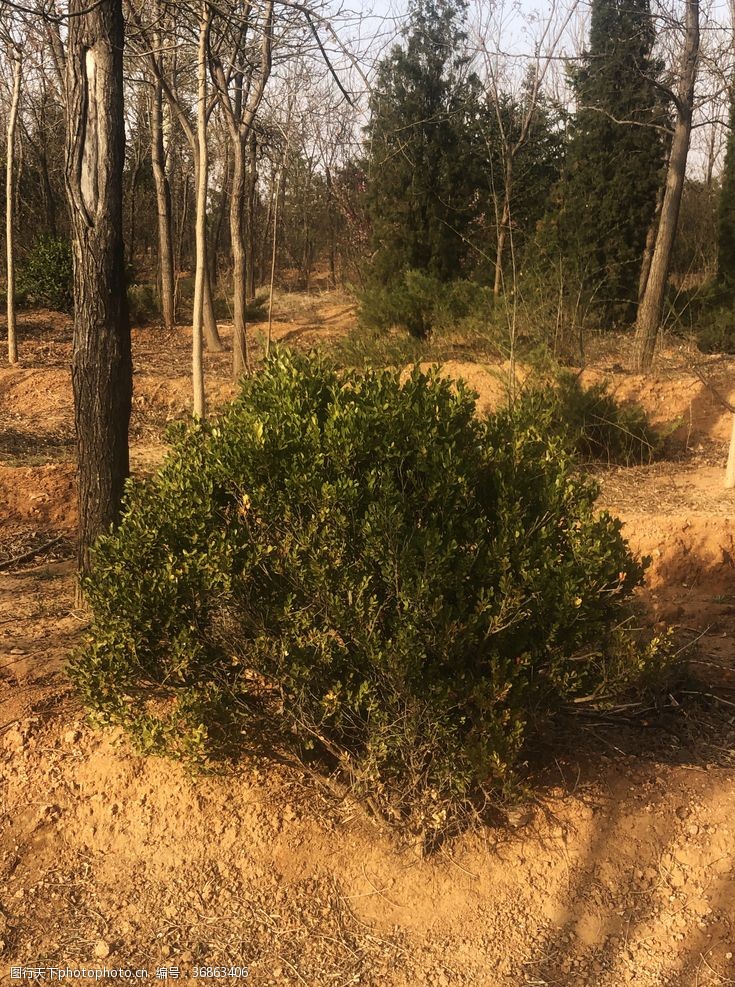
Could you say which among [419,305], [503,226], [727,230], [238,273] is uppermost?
[727,230]

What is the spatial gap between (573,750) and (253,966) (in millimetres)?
1500

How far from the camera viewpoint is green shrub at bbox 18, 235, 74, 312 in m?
14.8

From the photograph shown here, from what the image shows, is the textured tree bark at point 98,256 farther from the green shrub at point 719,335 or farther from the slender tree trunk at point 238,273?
the green shrub at point 719,335

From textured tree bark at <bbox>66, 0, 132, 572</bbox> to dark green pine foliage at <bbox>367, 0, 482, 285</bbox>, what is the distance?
37.0 feet

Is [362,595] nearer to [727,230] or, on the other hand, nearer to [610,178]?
[610,178]

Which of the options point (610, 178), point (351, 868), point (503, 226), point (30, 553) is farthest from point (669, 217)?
point (351, 868)

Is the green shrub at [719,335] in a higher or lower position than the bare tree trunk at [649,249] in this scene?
lower

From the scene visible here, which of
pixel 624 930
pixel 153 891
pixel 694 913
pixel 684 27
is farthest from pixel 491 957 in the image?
pixel 684 27

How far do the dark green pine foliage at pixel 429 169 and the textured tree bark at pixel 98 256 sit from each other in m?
11.3

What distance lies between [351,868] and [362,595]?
1037 millimetres

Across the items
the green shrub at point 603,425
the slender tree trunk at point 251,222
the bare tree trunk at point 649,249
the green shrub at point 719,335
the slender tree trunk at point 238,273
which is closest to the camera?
the green shrub at point 603,425

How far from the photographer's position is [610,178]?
657 inches

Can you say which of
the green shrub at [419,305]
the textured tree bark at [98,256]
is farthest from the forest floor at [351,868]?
the green shrub at [419,305]

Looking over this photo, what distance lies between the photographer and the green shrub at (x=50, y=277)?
1476 cm
